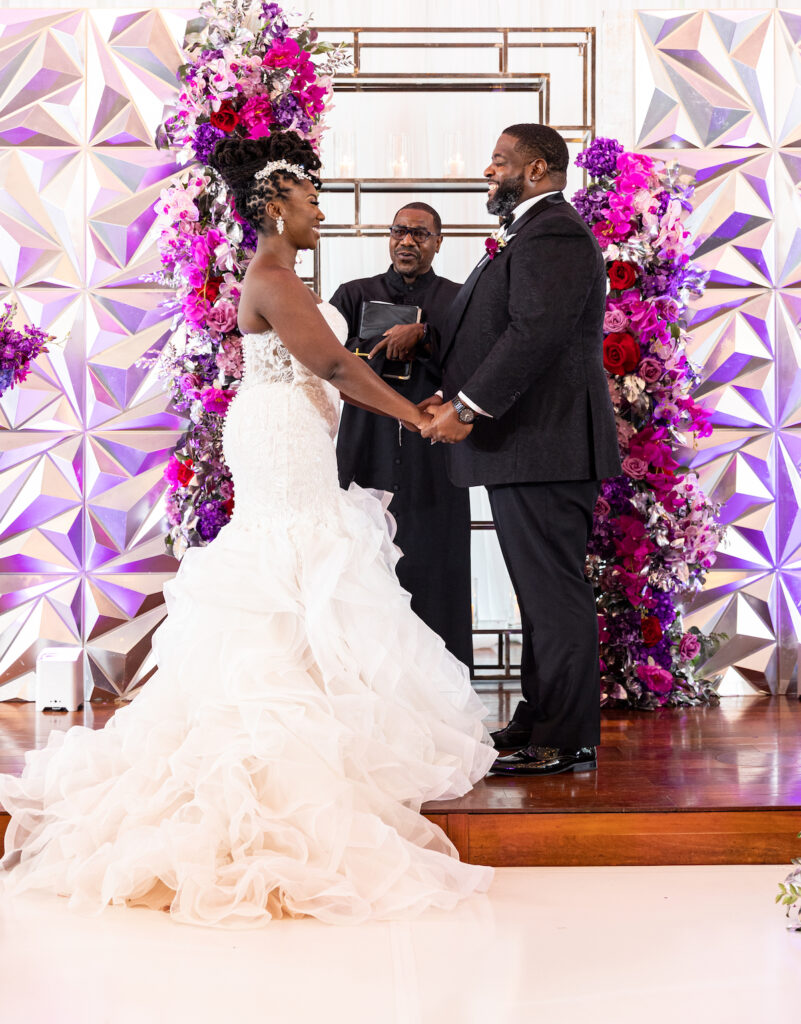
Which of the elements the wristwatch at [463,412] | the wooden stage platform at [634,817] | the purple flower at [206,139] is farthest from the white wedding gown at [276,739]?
the purple flower at [206,139]

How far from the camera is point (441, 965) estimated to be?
7.79ft

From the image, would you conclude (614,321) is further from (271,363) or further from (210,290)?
(271,363)

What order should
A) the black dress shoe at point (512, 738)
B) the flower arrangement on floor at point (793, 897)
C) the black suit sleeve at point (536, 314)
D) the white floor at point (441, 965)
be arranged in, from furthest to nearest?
1. the black dress shoe at point (512, 738)
2. the black suit sleeve at point (536, 314)
3. the flower arrangement on floor at point (793, 897)
4. the white floor at point (441, 965)

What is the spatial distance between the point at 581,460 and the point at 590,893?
1.27 meters

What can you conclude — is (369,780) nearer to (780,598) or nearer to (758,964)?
(758,964)

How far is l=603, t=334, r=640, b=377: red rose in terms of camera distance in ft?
14.8

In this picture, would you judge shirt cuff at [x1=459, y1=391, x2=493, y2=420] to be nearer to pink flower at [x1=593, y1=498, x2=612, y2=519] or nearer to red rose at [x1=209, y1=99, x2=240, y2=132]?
pink flower at [x1=593, y1=498, x2=612, y2=519]

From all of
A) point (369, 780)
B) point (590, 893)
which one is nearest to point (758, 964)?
point (590, 893)

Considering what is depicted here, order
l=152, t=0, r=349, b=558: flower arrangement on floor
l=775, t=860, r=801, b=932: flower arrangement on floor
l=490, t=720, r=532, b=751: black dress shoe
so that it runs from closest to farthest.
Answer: l=775, t=860, r=801, b=932: flower arrangement on floor
l=490, t=720, r=532, b=751: black dress shoe
l=152, t=0, r=349, b=558: flower arrangement on floor

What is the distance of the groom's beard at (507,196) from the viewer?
348 cm

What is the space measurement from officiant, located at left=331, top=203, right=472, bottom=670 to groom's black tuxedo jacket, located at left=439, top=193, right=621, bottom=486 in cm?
89

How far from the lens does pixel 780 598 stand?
5086 millimetres

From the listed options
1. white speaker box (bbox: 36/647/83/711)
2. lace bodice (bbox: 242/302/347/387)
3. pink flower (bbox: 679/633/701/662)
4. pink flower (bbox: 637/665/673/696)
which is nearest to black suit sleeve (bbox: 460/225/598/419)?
lace bodice (bbox: 242/302/347/387)

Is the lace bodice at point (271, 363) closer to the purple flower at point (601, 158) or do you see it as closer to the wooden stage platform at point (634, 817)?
the wooden stage platform at point (634, 817)
